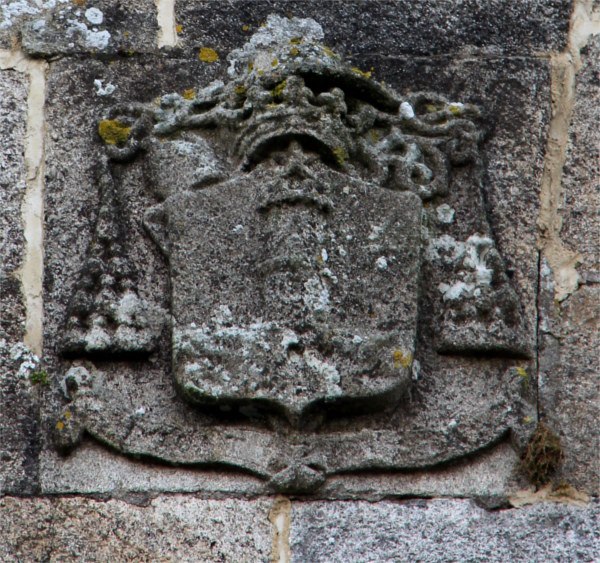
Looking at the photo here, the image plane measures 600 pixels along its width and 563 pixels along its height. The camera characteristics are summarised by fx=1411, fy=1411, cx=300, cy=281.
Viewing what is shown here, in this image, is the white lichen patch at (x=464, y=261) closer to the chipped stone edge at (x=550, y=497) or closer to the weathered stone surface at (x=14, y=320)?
the chipped stone edge at (x=550, y=497)

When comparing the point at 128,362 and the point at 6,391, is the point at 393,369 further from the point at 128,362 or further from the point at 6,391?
the point at 6,391

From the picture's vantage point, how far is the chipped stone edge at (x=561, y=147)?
3844 mm

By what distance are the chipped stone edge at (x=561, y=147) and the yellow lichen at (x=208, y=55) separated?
38.4 inches

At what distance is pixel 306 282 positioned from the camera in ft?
11.9

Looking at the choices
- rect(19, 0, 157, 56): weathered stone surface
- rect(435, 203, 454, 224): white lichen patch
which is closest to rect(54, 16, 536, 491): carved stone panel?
rect(435, 203, 454, 224): white lichen patch

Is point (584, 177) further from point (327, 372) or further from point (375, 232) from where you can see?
point (327, 372)

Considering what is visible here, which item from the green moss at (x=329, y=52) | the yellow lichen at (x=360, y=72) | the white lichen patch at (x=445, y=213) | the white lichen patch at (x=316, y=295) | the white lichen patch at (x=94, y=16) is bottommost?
the white lichen patch at (x=316, y=295)

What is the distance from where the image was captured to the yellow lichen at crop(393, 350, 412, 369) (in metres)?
3.57

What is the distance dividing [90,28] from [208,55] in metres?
0.36

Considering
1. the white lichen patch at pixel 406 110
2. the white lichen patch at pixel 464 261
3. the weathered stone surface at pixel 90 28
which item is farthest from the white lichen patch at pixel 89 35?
the white lichen patch at pixel 464 261

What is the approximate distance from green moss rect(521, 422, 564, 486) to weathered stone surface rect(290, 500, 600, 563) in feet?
0.28

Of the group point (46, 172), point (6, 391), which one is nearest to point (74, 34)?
point (46, 172)

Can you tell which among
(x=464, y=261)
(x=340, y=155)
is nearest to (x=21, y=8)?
(x=340, y=155)

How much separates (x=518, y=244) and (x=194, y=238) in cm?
89
